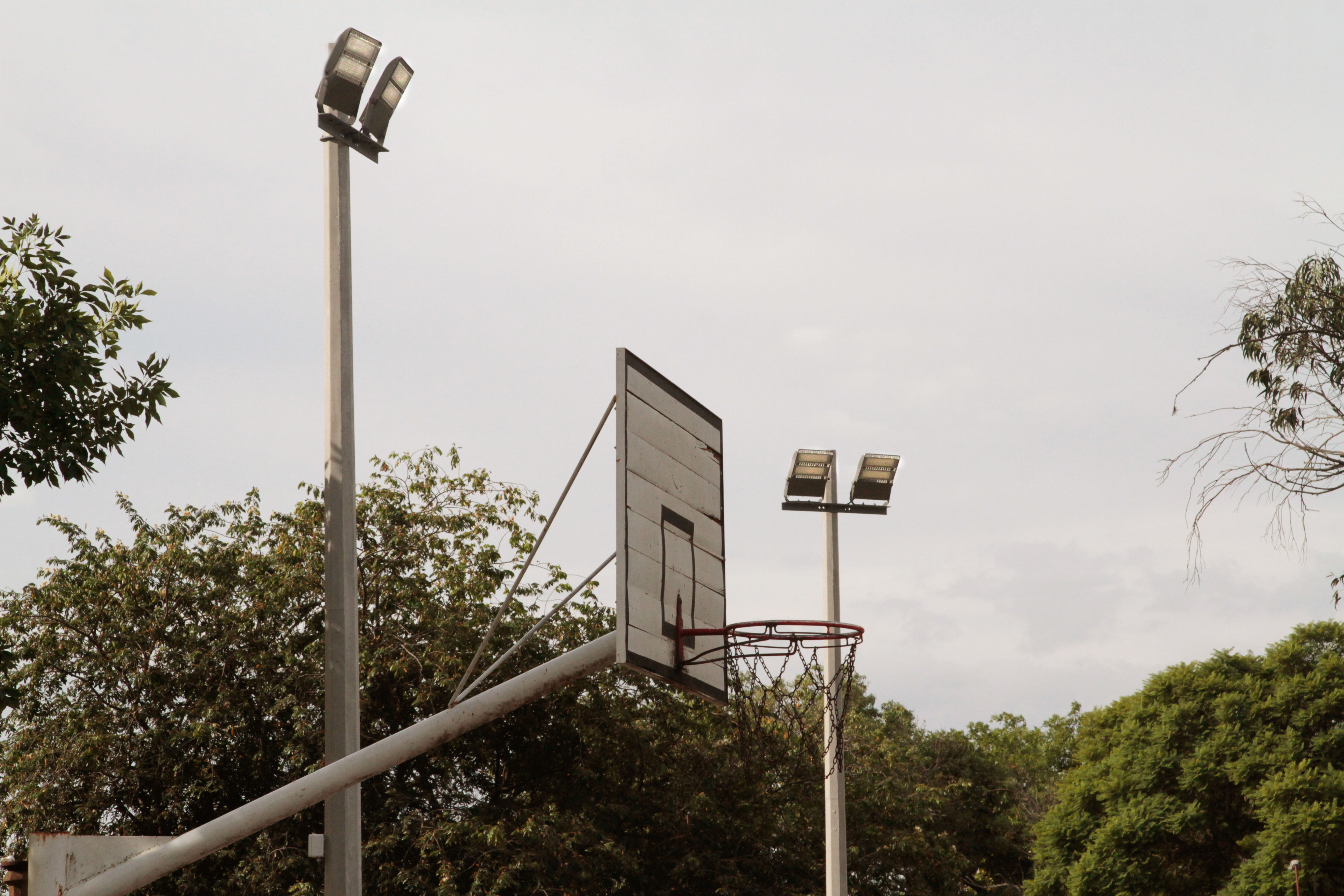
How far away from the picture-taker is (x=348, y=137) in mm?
9891

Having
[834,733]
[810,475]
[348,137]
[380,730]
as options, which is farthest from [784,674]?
[380,730]

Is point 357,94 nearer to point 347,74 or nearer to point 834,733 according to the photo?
point 347,74

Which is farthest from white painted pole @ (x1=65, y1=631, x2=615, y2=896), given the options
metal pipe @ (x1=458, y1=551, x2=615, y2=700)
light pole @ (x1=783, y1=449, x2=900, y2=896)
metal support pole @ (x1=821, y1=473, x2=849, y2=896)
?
light pole @ (x1=783, y1=449, x2=900, y2=896)

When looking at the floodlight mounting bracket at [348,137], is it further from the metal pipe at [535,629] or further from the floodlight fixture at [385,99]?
the metal pipe at [535,629]

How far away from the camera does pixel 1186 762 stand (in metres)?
32.3

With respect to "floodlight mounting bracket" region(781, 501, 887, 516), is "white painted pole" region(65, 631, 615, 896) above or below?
below

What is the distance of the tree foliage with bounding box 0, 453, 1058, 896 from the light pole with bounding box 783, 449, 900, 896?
95.8 inches

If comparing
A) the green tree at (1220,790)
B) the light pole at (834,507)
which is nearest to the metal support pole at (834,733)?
the light pole at (834,507)

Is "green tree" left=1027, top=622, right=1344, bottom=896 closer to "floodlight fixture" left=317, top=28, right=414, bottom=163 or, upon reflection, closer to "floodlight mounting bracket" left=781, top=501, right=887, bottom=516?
"floodlight mounting bracket" left=781, top=501, right=887, bottom=516

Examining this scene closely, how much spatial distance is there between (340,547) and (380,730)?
1219 centimetres

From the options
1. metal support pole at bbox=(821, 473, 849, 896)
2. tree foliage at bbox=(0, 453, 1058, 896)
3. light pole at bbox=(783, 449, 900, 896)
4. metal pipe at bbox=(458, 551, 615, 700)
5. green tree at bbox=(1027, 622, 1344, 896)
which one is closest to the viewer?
metal pipe at bbox=(458, 551, 615, 700)

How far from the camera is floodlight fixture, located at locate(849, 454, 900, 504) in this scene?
59.2ft

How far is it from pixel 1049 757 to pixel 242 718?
41.2 m

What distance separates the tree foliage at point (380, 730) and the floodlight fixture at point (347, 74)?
10.9m
